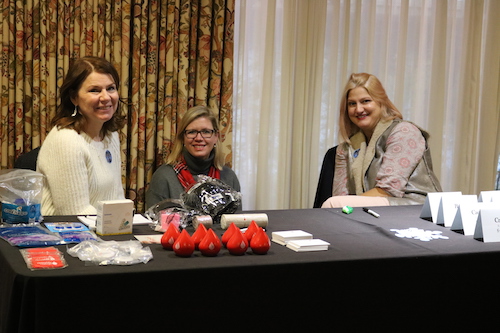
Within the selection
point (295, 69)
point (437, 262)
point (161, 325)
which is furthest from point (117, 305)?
point (295, 69)

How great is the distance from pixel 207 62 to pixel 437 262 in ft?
7.92

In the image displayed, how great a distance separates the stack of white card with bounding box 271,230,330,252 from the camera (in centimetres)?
162

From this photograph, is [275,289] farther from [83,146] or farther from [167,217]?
[83,146]

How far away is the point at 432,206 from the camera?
83.8 inches

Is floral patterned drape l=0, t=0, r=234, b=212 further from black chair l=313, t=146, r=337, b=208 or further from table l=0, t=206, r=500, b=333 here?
table l=0, t=206, r=500, b=333

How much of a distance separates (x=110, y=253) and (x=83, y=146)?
934mm

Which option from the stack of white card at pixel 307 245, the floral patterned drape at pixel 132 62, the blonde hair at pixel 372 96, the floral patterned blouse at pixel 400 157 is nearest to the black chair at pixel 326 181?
the blonde hair at pixel 372 96

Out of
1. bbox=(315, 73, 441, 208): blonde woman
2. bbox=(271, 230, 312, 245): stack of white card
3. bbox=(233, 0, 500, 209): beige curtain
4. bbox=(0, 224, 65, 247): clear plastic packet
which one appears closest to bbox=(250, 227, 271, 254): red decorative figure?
bbox=(271, 230, 312, 245): stack of white card

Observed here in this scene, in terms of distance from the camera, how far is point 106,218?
1.72m

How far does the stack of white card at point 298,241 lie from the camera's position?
1620 mm

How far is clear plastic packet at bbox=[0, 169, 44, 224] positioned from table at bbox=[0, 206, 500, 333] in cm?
27

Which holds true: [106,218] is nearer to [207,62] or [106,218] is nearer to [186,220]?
[186,220]

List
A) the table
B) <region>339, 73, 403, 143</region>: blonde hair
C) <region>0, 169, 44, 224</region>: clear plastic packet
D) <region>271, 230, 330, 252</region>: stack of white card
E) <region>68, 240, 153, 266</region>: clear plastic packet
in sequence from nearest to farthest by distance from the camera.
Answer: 1. the table
2. <region>68, 240, 153, 266</region>: clear plastic packet
3. <region>271, 230, 330, 252</region>: stack of white card
4. <region>0, 169, 44, 224</region>: clear plastic packet
5. <region>339, 73, 403, 143</region>: blonde hair

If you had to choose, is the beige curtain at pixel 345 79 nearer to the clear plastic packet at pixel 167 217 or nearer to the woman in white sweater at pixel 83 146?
the woman in white sweater at pixel 83 146
